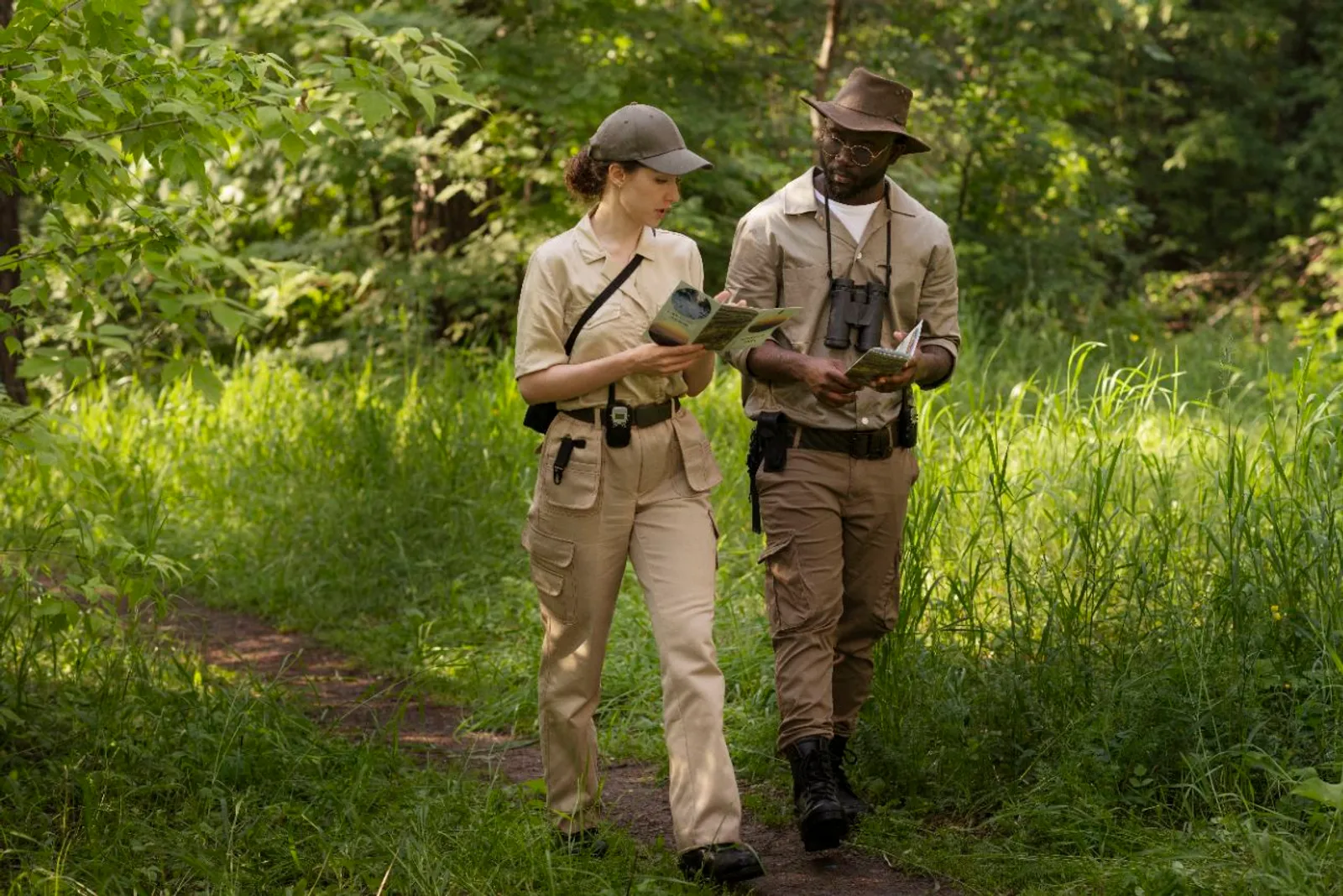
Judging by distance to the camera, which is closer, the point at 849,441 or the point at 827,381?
the point at 827,381

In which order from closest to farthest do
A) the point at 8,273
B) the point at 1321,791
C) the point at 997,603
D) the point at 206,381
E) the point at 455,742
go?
the point at 1321,791, the point at 206,381, the point at 455,742, the point at 997,603, the point at 8,273

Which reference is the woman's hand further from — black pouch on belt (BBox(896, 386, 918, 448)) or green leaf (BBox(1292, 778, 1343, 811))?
green leaf (BBox(1292, 778, 1343, 811))

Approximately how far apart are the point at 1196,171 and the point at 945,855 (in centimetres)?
1923

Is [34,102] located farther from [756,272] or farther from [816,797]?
[816,797]

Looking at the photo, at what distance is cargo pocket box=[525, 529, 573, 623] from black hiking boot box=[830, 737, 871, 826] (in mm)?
958

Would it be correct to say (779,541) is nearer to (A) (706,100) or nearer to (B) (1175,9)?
(A) (706,100)

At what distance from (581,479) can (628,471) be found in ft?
0.44

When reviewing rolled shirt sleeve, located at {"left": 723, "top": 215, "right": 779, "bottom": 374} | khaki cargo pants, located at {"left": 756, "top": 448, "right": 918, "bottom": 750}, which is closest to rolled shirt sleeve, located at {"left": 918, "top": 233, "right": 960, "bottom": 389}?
khaki cargo pants, located at {"left": 756, "top": 448, "right": 918, "bottom": 750}

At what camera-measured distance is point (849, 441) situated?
4535 mm

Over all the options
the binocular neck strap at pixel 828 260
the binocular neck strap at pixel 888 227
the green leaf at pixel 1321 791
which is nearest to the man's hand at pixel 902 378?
the binocular neck strap at pixel 888 227

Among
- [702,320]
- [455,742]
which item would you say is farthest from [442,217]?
[702,320]

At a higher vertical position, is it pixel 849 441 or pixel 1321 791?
pixel 849 441

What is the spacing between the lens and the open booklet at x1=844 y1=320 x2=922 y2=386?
408 cm

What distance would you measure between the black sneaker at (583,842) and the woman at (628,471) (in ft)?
0.04
